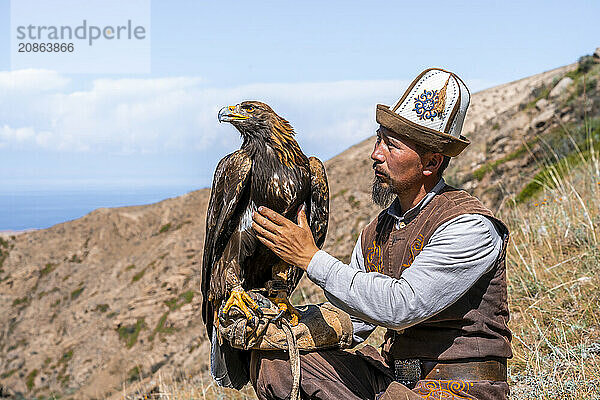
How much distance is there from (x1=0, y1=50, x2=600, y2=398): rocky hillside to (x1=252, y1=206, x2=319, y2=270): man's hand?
324 inches

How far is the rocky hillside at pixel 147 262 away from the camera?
46.7 ft

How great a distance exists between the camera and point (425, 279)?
246cm

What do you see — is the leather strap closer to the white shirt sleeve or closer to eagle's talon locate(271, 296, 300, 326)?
the white shirt sleeve

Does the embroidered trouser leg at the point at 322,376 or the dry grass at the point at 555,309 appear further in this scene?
the dry grass at the point at 555,309

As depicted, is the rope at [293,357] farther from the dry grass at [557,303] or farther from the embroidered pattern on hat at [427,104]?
the dry grass at [557,303]

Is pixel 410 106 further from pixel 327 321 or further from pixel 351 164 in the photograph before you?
pixel 351 164

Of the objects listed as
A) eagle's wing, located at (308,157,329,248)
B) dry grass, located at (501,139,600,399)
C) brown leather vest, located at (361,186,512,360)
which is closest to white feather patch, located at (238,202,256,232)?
eagle's wing, located at (308,157,329,248)

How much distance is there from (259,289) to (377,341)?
2.78m

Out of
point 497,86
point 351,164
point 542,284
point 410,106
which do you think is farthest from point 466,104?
point 497,86

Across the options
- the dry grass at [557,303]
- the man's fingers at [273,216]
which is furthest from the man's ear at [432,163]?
the dry grass at [557,303]

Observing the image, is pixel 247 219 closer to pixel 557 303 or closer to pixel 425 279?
pixel 425 279

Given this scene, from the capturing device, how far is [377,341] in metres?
5.62

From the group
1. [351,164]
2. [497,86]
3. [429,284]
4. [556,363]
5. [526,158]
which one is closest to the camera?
[429,284]

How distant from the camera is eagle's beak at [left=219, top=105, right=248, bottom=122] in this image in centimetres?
302
